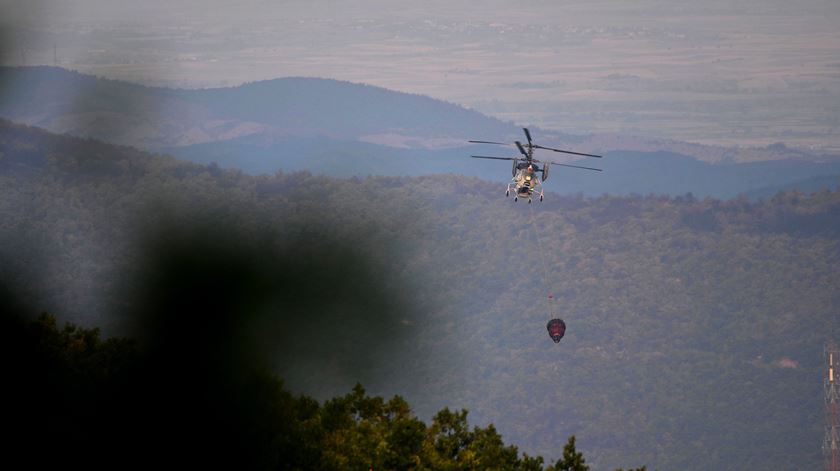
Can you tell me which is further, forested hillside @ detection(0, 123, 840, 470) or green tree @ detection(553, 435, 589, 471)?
forested hillside @ detection(0, 123, 840, 470)

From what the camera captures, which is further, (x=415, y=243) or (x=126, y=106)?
(x=415, y=243)

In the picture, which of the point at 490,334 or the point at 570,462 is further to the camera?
the point at 490,334

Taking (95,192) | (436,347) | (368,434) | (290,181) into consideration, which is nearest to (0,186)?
(95,192)

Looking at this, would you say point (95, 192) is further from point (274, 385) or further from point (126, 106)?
point (126, 106)

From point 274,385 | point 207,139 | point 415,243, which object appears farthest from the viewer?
point 415,243

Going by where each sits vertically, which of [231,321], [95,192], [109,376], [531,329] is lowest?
[109,376]

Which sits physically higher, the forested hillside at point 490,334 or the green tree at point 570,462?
the forested hillside at point 490,334

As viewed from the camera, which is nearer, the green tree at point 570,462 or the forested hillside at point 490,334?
the green tree at point 570,462

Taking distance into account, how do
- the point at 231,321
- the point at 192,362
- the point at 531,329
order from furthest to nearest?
1. the point at 531,329
2. the point at 231,321
3. the point at 192,362

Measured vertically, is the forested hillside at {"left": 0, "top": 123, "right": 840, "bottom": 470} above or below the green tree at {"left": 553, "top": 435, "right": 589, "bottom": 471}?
above

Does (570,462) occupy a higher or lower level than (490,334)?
lower

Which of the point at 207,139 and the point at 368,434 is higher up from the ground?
the point at 207,139
